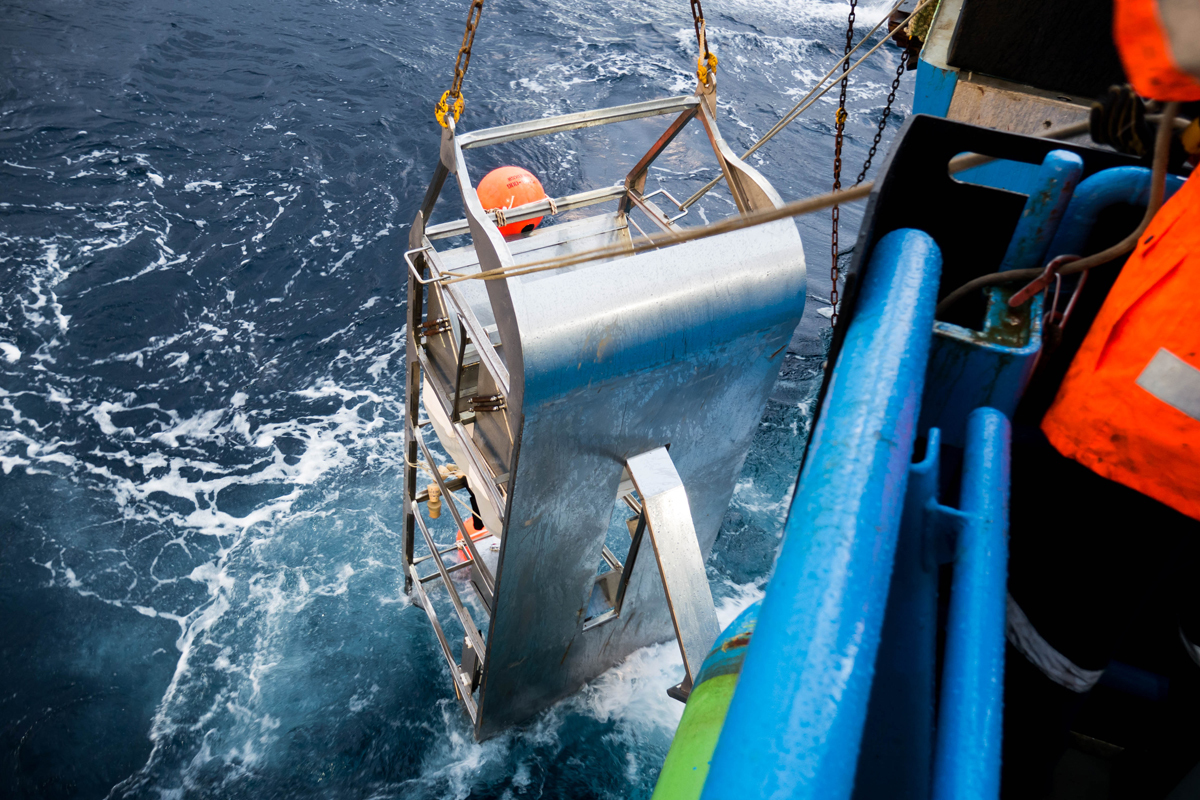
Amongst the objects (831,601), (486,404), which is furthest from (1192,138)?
(486,404)

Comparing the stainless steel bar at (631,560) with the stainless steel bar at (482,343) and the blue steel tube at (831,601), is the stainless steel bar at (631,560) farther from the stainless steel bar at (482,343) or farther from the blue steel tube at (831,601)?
the blue steel tube at (831,601)

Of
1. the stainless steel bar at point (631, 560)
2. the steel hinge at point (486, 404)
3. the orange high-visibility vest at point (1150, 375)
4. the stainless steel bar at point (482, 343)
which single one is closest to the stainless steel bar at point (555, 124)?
the stainless steel bar at point (482, 343)

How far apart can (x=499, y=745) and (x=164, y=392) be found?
6.95m

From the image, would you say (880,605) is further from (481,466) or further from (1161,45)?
(481,466)

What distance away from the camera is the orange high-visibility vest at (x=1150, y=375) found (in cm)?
121

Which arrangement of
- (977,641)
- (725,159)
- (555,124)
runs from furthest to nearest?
(725,159) → (555,124) → (977,641)

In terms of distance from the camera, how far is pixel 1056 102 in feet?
17.1

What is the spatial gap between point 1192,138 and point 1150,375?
39 centimetres

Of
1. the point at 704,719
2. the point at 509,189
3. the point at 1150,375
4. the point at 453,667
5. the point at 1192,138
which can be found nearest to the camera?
the point at 1192,138

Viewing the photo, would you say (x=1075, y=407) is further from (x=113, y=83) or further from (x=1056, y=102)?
(x=113, y=83)

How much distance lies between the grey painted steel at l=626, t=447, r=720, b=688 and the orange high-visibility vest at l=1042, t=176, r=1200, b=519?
8.00ft

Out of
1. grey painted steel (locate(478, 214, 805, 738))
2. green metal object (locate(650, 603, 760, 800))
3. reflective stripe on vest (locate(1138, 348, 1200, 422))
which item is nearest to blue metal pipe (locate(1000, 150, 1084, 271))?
reflective stripe on vest (locate(1138, 348, 1200, 422))

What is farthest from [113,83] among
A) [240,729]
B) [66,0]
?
[240,729]

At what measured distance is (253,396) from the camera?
1036 cm
